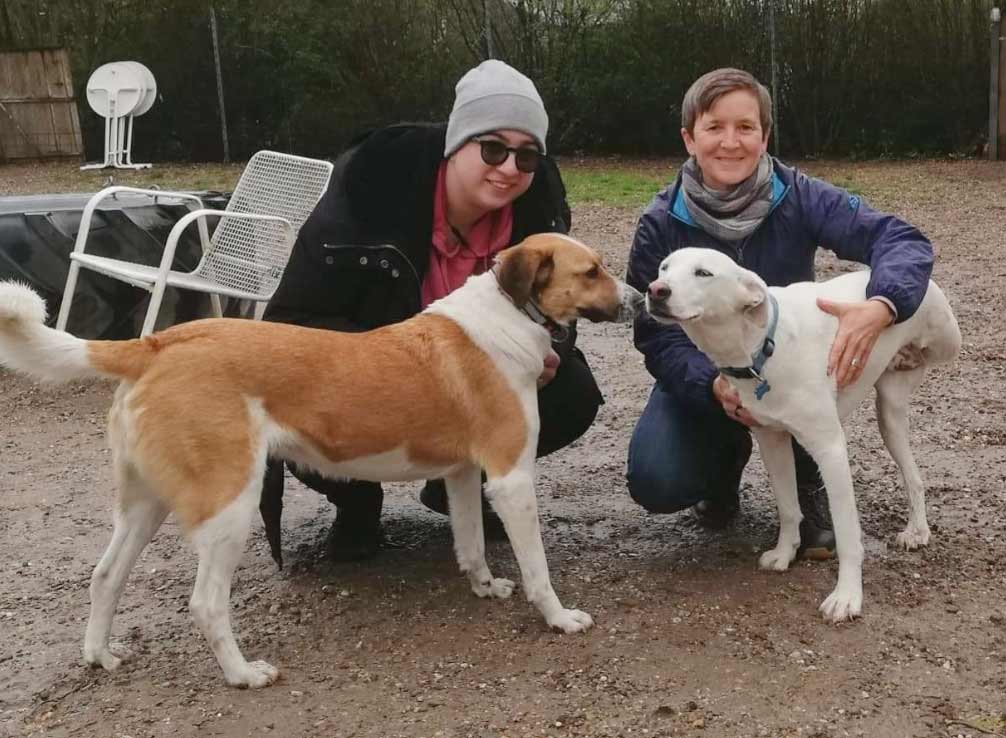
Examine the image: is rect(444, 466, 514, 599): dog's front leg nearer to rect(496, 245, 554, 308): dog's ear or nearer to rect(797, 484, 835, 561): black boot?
rect(496, 245, 554, 308): dog's ear

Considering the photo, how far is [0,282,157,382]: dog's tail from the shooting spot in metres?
2.87

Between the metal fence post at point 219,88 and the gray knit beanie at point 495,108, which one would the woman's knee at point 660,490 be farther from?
the metal fence post at point 219,88

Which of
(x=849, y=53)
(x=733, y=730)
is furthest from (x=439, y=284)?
(x=849, y=53)

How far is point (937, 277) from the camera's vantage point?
8109 mm

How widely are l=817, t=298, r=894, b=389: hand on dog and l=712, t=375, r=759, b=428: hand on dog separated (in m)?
0.30

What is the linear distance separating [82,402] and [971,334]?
5.13 m

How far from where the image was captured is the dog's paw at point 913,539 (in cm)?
382

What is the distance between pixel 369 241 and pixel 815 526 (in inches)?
72.2

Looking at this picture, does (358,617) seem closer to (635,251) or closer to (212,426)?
(212,426)

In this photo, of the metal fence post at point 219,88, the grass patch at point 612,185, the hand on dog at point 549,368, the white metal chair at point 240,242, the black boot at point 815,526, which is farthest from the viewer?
the metal fence post at point 219,88

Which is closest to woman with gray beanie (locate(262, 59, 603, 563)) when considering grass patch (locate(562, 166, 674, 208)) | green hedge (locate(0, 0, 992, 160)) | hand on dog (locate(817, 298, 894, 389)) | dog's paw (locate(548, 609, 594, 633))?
dog's paw (locate(548, 609, 594, 633))

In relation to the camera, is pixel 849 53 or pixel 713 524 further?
pixel 849 53

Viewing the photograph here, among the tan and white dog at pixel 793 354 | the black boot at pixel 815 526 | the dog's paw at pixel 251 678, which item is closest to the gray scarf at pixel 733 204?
the tan and white dog at pixel 793 354

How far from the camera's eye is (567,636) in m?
3.38
